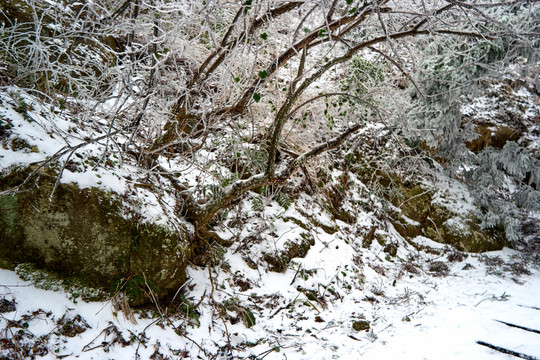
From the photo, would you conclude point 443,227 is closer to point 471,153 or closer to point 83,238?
point 471,153

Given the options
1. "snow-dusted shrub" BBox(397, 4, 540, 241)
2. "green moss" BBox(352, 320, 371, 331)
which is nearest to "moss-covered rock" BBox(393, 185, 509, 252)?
"snow-dusted shrub" BBox(397, 4, 540, 241)

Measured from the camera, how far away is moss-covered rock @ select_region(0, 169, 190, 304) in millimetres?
2406

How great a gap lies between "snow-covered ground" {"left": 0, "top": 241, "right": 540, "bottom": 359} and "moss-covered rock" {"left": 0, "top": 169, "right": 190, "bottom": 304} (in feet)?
0.67

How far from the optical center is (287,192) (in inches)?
217

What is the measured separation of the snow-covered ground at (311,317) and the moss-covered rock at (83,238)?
0.20 meters

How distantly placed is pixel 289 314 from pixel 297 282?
60 cm

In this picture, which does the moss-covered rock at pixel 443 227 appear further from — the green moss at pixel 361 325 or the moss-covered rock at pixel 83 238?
the moss-covered rock at pixel 83 238

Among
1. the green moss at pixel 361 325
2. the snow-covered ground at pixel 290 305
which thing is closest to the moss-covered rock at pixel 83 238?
the snow-covered ground at pixel 290 305

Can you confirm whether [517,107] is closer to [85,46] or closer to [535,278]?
[535,278]

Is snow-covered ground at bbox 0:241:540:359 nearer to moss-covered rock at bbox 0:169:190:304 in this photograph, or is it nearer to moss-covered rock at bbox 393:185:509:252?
moss-covered rock at bbox 0:169:190:304

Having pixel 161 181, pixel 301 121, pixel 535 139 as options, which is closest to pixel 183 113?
pixel 161 181

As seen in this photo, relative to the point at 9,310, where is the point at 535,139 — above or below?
above

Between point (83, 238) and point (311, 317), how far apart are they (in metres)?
2.69

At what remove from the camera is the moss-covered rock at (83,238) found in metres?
2.41
